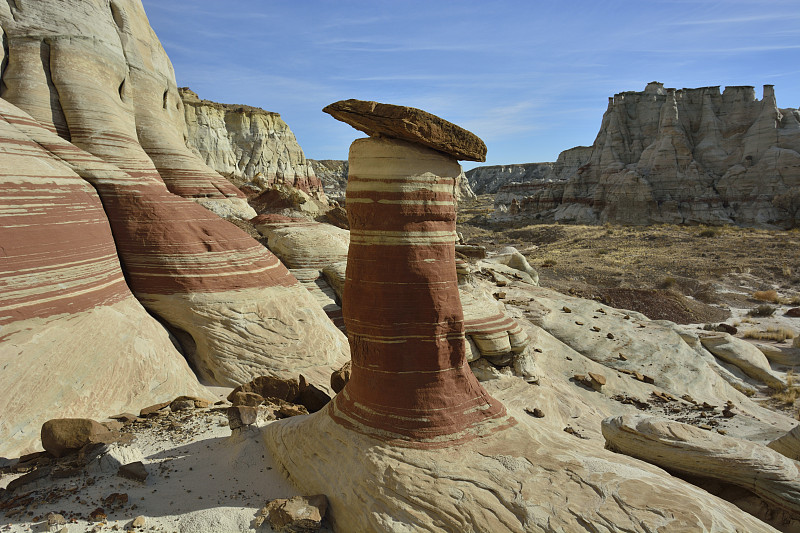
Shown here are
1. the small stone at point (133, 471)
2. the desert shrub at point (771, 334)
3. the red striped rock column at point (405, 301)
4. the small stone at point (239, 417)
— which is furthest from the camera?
the desert shrub at point (771, 334)

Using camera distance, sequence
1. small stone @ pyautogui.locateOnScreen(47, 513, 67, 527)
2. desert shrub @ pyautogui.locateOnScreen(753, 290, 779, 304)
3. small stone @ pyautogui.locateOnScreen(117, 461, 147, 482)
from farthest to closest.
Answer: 1. desert shrub @ pyautogui.locateOnScreen(753, 290, 779, 304)
2. small stone @ pyautogui.locateOnScreen(117, 461, 147, 482)
3. small stone @ pyautogui.locateOnScreen(47, 513, 67, 527)

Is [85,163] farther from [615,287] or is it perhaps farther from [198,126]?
[198,126]

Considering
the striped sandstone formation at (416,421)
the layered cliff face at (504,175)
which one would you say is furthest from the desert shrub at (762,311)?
the layered cliff face at (504,175)

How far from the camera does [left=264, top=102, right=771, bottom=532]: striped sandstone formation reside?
4391 millimetres

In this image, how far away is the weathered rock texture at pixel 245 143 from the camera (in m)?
44.4

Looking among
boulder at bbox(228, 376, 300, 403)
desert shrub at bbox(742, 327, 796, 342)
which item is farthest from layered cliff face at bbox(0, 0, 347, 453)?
desert shrub at bbox(742, 327, 796, 342)

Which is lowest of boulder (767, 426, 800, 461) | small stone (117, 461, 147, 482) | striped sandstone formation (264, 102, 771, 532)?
boulder (767, 426, 800, 461)

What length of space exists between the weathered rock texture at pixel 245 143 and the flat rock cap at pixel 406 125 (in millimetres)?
37143

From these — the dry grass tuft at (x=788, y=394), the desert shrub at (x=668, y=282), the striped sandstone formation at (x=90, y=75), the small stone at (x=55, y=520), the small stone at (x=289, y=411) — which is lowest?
the dry grass tuft at (x=788, y=394)

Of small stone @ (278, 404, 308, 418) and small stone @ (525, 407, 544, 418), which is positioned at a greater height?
small stone @ (278, 404, 308, 418)

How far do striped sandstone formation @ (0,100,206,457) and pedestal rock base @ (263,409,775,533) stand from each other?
3455 millimetres

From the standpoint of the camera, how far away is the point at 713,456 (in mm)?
5359

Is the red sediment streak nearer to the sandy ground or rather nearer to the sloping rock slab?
the sandy ground

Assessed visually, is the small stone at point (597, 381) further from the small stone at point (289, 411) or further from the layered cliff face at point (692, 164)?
the layered cliff face at point (692, 164)
